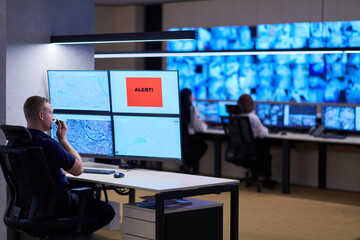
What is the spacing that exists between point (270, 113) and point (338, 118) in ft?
3.51

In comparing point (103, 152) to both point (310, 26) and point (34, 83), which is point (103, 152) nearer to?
point (34, 83)

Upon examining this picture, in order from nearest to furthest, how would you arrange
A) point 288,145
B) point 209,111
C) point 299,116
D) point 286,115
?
1. point 288,145
2. point 299,116
3. point 286,115
4. point 209,111

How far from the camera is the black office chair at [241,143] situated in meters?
8.05

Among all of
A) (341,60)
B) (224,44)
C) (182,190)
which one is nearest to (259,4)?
(224,44)

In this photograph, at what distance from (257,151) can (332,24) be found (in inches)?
90.8

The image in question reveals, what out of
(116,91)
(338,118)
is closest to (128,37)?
(116,91)

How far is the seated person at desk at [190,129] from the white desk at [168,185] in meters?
4.03

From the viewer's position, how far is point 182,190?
4.17m

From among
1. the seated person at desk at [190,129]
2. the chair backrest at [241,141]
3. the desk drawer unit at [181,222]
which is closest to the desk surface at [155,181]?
the desk drawer unit at [181,222]

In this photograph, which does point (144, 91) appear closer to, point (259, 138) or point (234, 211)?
point (234, 211)

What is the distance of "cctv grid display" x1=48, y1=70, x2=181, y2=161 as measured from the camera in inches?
190

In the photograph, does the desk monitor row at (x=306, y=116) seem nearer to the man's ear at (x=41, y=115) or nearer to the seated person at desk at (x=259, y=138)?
the seated person at desk at (x=259, y=138)

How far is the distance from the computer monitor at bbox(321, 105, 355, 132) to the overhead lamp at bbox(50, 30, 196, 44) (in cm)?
412

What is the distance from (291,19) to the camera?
30.5 feet
